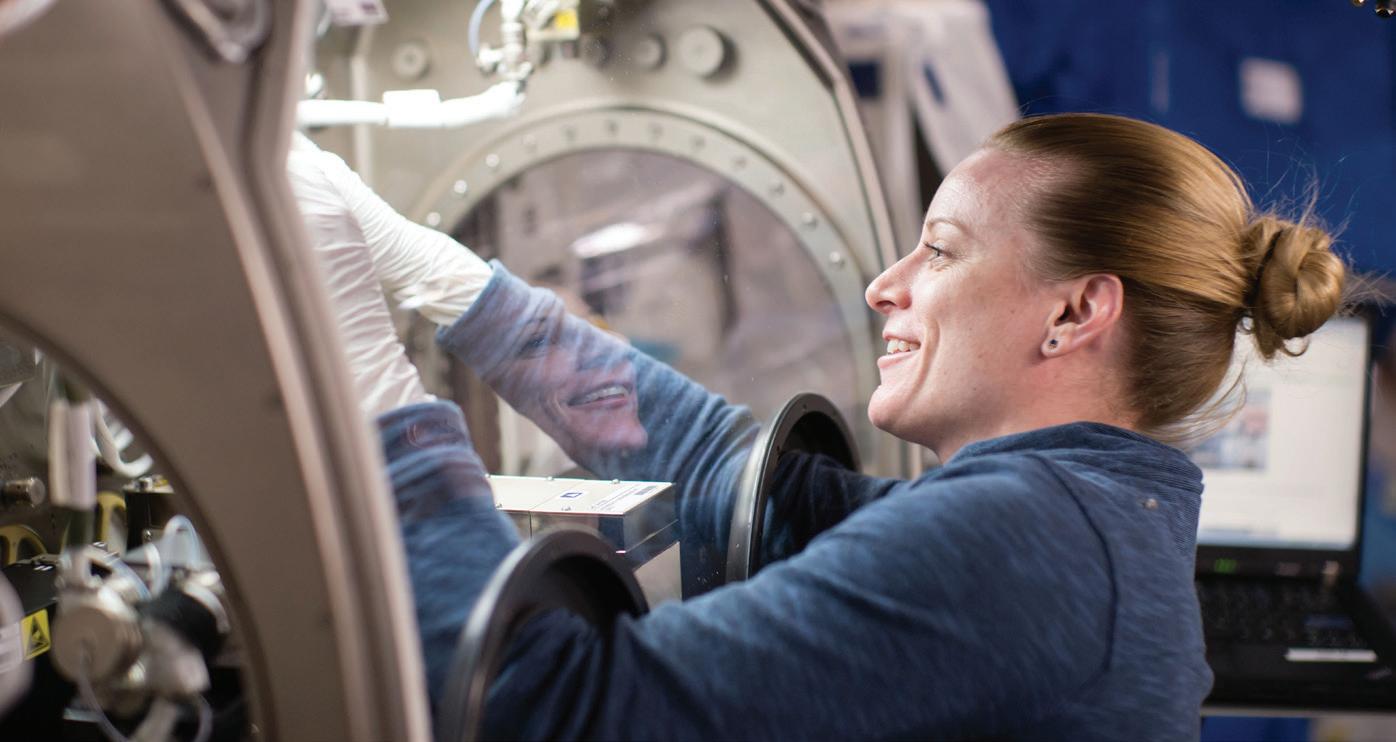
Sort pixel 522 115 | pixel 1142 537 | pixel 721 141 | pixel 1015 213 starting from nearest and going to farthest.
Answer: pixel 1142 537 < pixel 1015 213 < pixel 522 115 < pixel 721 141

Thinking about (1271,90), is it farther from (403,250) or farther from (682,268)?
(403,250)

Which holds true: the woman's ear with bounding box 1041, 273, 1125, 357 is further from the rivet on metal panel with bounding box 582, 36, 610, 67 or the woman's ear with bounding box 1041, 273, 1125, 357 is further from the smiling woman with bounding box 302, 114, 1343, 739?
the rivet on metal panel with bounding box 582, 36, 610, 67

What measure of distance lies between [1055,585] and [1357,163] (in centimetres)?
147

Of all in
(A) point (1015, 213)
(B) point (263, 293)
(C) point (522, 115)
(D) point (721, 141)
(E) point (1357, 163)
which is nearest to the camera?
(B) point (263, 293)

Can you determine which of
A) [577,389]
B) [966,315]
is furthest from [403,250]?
[966,315]

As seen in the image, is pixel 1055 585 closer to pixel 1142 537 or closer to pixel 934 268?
pixel 1142 537

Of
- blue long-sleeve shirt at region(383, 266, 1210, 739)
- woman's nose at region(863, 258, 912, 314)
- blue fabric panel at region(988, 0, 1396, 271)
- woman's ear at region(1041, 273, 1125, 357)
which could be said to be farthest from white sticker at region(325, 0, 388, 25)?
blue fabric panel at region(988, 0, 1396, 271)

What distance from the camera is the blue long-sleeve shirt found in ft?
2.61

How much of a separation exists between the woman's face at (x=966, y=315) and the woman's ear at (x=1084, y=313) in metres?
0.01

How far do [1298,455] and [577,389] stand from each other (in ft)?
4.49

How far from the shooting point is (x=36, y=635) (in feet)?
3.16

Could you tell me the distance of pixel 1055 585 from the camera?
88cm

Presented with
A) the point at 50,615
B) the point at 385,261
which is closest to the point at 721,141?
the point at 385,261

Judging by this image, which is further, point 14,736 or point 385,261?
point 385,261
